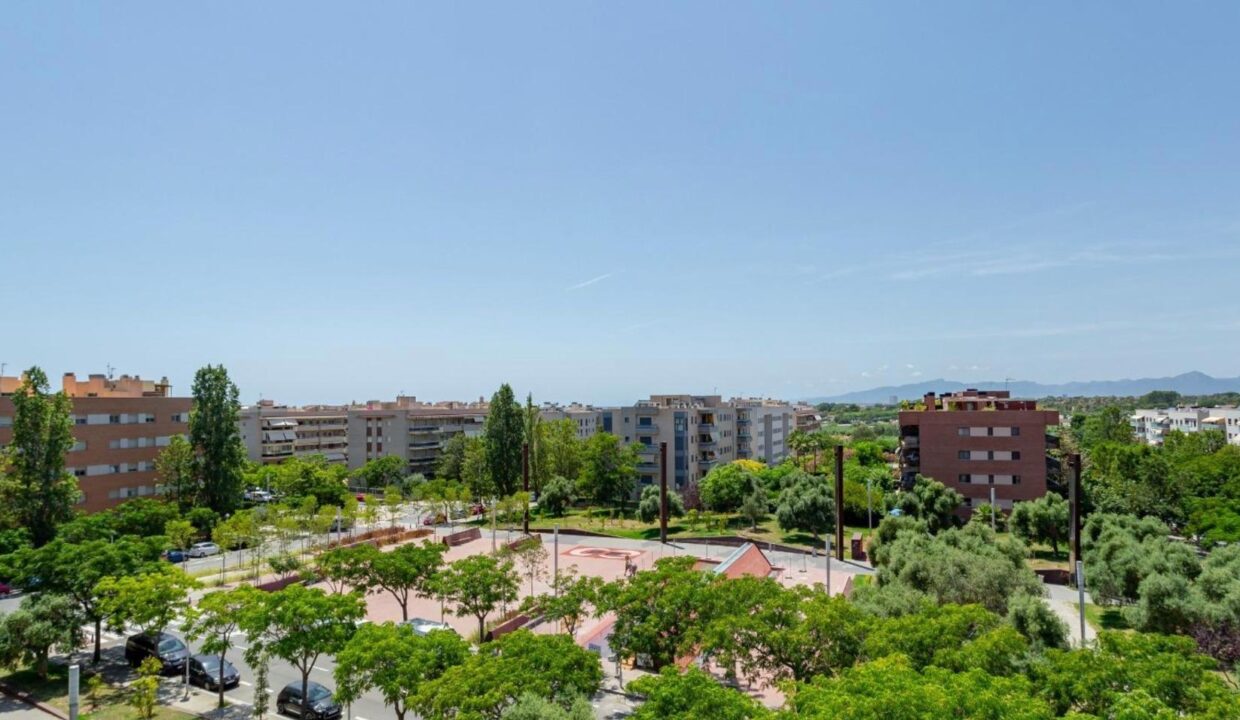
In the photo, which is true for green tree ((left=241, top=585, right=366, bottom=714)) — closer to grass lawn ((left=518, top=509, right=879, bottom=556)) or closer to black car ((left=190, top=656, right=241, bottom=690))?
black car ((left=190, top=656, right=241, bottom=690))

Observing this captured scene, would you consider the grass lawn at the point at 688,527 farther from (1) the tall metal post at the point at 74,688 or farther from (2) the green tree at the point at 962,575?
(1) the tall metal post at the point at 74,688

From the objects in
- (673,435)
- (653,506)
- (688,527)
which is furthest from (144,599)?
(673,435)

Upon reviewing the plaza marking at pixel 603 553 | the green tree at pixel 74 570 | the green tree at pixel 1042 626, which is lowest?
the plaza marking at pixel 603 553

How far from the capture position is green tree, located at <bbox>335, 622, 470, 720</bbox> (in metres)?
16.9

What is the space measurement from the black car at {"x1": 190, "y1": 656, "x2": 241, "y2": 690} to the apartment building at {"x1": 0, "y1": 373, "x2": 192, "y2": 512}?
3706 centimetres

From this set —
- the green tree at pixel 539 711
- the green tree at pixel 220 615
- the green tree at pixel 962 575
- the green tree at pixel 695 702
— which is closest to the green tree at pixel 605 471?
the green tree at pixel 962 575

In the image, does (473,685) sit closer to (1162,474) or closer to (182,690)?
(182,690)

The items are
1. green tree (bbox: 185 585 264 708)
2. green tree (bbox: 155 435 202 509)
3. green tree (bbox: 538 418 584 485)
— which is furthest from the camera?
green tree (bbox: 538 418 584 485)

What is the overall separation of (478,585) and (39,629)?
14.9m

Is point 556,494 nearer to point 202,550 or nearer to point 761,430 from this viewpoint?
point 202,550

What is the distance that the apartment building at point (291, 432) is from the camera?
322 feet

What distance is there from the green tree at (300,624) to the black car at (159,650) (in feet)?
24.0

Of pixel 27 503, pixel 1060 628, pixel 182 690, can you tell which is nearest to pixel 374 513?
pixel 27 503

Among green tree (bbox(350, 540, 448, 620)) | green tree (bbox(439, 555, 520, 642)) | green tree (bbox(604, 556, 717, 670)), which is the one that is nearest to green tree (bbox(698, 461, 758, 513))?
green tree (bbox(350, 540, 448, 620))
